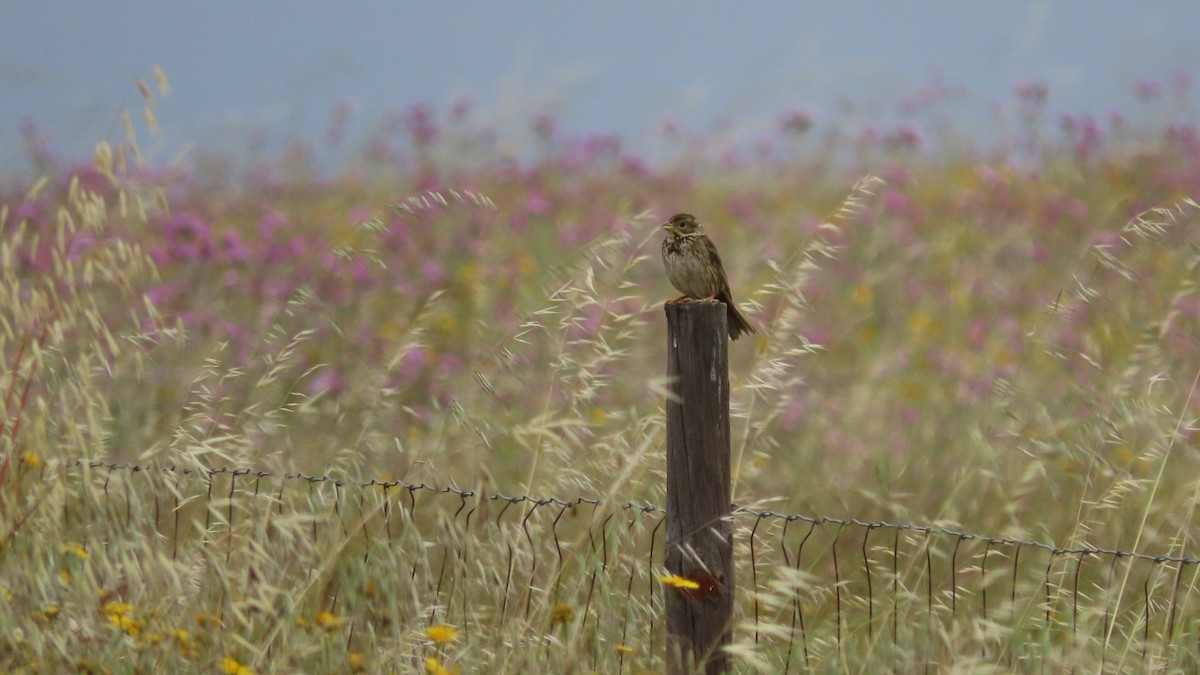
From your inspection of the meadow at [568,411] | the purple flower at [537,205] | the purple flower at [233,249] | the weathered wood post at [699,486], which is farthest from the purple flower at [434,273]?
the weathered wood post at [699,486]

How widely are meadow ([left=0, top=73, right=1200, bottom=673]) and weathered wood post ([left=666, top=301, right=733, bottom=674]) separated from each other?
14 centimetres

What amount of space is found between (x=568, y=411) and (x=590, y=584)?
273 cm

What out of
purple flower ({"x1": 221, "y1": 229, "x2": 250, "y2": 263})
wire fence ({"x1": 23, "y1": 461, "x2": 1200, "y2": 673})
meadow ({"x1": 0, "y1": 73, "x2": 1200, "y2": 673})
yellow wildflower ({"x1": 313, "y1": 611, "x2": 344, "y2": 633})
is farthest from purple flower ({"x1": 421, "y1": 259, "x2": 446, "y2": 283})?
yellow wildflower ({"x1": 313, "y1": 611, "x2": 344, "y2": 633})

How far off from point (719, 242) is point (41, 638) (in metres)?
6.82

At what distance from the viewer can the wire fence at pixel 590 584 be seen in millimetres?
3178

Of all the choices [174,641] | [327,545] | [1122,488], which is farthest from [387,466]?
[1122,488]

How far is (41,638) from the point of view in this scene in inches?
121

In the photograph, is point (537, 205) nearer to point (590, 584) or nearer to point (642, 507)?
point (590, 584)

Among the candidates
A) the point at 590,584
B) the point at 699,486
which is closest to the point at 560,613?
the point at 590,584

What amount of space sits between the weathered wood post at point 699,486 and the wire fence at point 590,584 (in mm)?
95

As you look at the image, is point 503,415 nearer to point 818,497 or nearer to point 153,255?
point 818,497

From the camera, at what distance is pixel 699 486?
3.08m

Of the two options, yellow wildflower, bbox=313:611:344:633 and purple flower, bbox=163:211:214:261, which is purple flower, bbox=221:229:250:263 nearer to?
purple flower, bbox=163:211:214:261

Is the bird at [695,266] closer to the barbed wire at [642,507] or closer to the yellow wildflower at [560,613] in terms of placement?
the barbed wire at [642,507]
